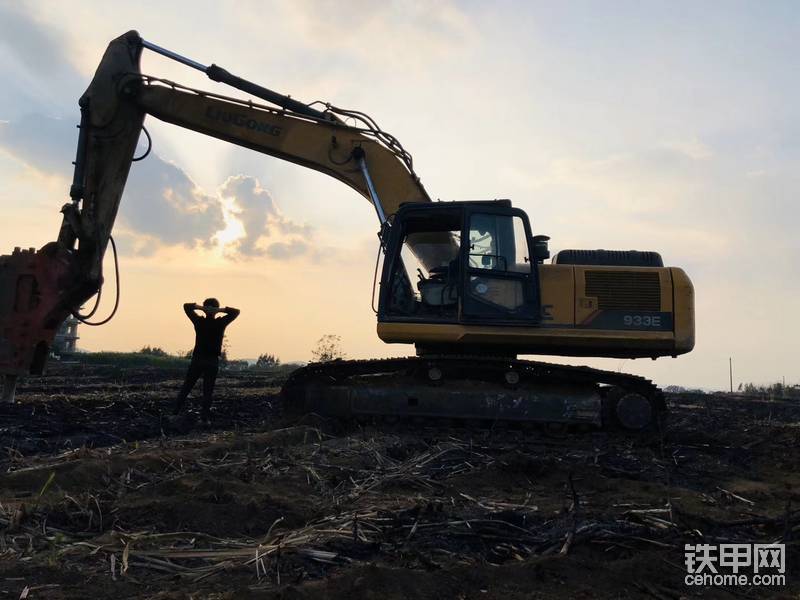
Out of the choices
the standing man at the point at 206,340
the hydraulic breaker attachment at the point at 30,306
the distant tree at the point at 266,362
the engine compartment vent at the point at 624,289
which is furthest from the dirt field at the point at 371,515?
the distant tree at the point at 266,362

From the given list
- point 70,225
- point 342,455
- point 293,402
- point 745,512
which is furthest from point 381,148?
point 745,512

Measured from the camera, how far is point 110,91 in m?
10.6

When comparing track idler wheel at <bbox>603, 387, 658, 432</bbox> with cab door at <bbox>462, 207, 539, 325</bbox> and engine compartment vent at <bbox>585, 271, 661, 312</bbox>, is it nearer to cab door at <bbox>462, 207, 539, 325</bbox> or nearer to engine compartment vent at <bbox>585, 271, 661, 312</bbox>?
engine compartment vent at <bbox>585, 271, 661, 312</bbox>

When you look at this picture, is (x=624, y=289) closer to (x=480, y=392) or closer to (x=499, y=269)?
(x=499, y=269)

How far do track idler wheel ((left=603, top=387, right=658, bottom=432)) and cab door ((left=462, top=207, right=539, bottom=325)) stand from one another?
1.77 meters

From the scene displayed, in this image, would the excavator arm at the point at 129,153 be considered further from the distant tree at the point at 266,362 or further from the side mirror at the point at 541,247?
the distant tree at the point at 266,362

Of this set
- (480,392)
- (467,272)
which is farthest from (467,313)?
(480,392)

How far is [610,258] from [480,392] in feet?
8.99

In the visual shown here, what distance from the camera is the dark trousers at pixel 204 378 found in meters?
10.5

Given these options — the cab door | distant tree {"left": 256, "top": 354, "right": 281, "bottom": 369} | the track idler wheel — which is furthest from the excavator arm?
distant tree {"left": 256, "top": 354, "right": 281, "bottom": 369}

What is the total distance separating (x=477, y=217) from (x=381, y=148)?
2309 mm

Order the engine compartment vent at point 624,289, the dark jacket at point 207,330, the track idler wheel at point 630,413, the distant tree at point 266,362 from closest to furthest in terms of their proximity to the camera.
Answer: the engine compartment vent at point 624,289 < the track idler wheel at point 630,413 < the dark jacket at point 207,330 < the distant tree at point 266,362

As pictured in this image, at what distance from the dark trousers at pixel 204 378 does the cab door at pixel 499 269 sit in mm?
4124

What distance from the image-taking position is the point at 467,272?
918cm
